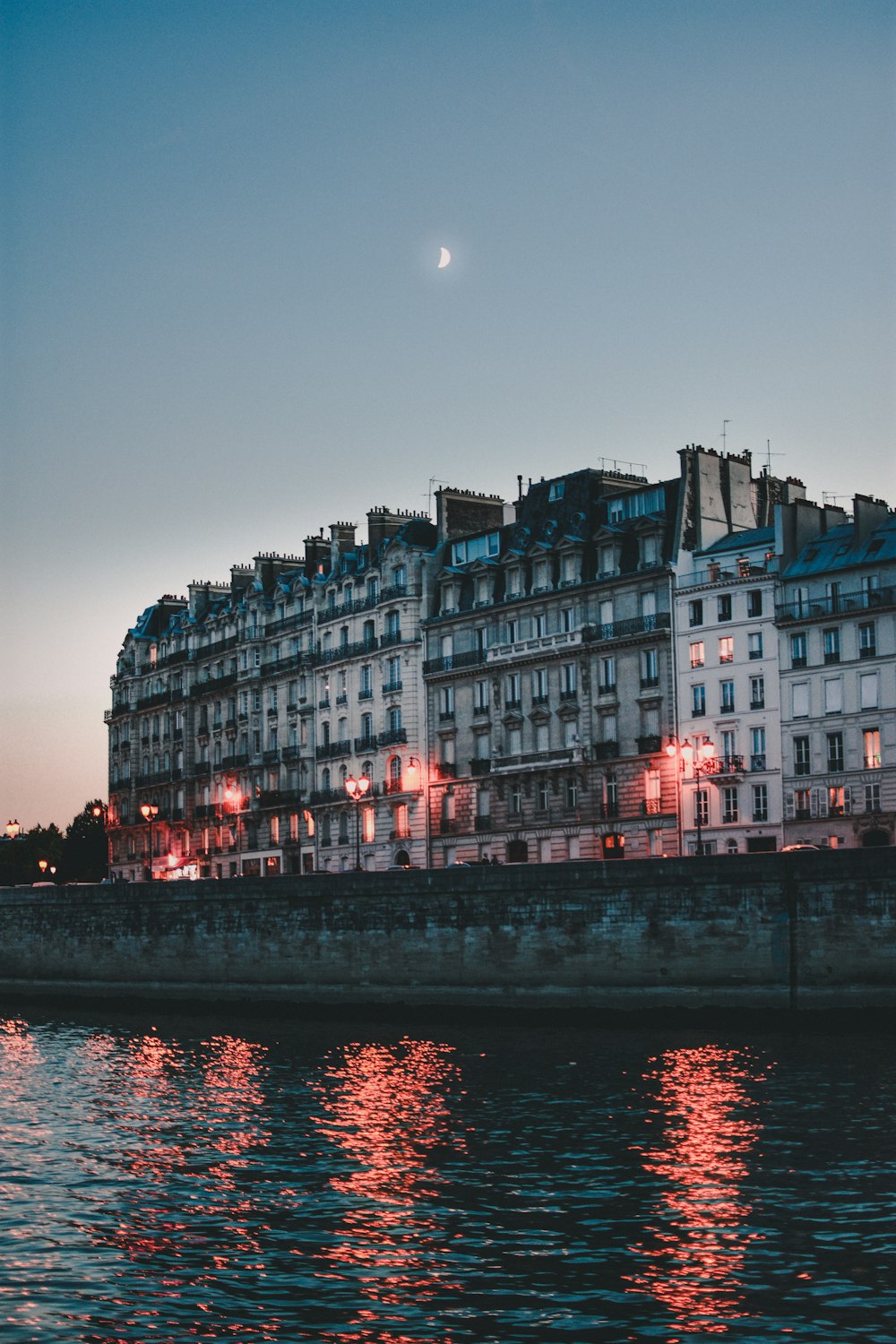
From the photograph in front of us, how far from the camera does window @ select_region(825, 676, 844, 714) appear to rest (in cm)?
7294

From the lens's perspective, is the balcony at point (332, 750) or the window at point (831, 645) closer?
the window at point (831, 645)

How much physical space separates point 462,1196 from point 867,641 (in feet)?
158

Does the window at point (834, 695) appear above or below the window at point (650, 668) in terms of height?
below

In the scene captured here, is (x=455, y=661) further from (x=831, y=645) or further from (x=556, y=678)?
(x=831, y=645)

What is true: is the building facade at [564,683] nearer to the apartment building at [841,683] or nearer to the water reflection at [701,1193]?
the apartment building at [841,683]

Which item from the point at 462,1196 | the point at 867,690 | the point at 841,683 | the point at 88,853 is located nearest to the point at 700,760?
the point at 841,683

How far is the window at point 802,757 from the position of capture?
243ft

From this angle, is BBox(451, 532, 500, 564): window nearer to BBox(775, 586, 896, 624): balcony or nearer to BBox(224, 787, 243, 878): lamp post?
BBox(775, 586, 896, 624): balcony

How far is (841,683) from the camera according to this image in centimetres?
7294

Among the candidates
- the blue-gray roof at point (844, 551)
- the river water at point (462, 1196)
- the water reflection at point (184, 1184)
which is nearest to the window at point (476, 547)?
the blue-gray roof at point (844, 551)

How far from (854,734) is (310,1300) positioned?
177 feet

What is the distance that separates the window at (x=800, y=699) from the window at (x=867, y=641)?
2.92 meters

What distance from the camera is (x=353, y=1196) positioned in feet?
93.3

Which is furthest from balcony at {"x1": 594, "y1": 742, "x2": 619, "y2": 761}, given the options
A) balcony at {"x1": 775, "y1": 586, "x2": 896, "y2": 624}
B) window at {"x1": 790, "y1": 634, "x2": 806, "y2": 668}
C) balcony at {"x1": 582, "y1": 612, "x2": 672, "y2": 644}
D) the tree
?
the tree
